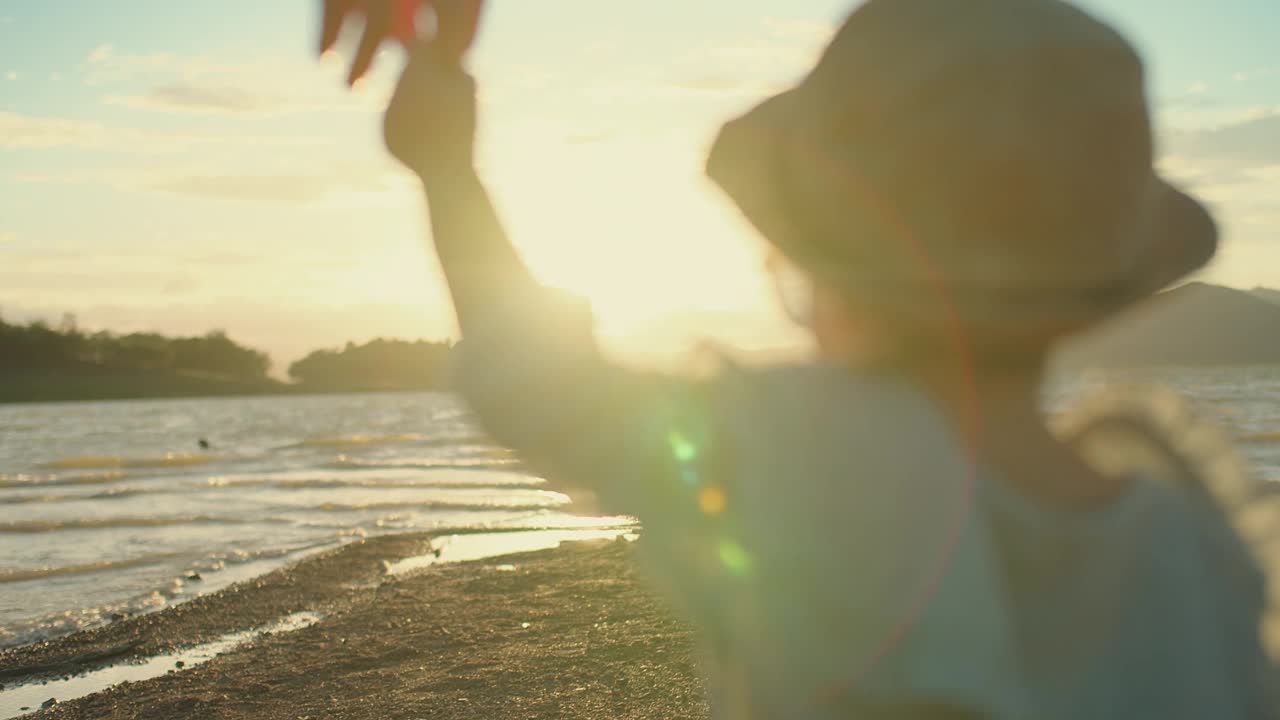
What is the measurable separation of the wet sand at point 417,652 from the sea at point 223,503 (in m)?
1.42

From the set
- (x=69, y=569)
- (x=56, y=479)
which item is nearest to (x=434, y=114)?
(x=69, y=569)

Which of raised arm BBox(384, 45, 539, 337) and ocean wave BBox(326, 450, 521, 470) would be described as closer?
raised arm BBox(384, 45, 539, 337)

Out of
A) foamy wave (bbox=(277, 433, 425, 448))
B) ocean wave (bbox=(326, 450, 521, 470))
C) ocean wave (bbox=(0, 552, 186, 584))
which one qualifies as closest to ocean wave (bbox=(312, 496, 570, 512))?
ocean wave (bbox=(0, 552, 186, 584))

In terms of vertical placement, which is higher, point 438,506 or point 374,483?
point 438,506

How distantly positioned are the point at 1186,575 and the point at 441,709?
6904 millimetres

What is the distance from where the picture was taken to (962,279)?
92 cm

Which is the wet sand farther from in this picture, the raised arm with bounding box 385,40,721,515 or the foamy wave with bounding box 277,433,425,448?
the foamy wave with bounding box 277,433,425,448

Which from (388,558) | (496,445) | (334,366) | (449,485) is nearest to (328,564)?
(388,558)

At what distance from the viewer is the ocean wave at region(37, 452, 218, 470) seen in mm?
34844

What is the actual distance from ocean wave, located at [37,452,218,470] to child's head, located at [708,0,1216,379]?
3688 centimetres

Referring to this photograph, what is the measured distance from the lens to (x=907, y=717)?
0.86 metres

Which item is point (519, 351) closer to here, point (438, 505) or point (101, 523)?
point (101, 523)

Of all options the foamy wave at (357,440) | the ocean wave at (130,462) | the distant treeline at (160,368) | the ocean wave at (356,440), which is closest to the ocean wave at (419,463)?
the ocean wave at (130,462)

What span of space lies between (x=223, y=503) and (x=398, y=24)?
24603mm
